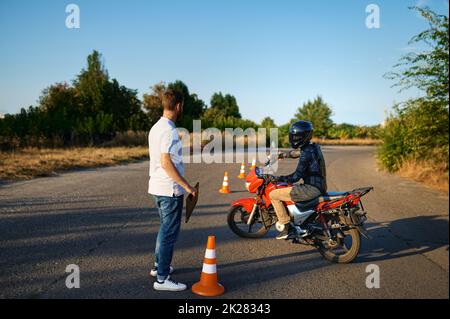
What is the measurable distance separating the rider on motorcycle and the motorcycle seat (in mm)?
81

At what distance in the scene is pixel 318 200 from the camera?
539cm

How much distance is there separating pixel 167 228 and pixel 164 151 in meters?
0.89

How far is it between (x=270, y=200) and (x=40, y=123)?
26883mm

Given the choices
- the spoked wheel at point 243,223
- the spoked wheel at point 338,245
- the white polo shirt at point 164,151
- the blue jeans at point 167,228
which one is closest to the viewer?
the white polo shirt at point 164,151

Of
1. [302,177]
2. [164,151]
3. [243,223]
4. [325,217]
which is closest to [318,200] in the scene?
[325,217]

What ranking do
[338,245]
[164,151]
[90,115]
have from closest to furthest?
1. [164,151]
2. [338,245]
3. [90,115]

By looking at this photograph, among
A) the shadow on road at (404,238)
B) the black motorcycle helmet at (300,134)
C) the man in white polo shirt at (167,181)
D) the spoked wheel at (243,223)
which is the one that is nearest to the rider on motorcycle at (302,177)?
the black motorcycle helmet at (300,134)

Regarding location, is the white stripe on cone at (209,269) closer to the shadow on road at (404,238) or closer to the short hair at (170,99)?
the short hair at (170,99)

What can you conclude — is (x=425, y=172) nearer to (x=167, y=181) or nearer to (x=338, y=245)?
(x=338, y=245)

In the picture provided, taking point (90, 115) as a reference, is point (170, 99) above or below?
below

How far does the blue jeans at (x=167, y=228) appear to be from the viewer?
4121 millimetres

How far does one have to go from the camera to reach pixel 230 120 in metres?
50.4

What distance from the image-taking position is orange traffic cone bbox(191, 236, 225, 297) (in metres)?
3.98
